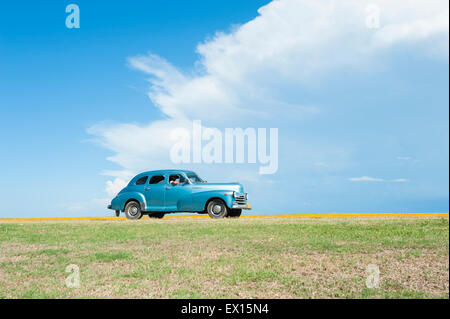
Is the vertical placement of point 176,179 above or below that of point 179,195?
above

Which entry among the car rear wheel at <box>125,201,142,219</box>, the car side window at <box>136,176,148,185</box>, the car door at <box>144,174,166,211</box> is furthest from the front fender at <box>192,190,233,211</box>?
the car rear wheel at <box>125,201,142,219</box>

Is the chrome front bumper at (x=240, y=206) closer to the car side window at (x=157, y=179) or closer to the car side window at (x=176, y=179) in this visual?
the car side window at (x=176, y=179)

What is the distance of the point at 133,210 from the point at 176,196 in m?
2.59

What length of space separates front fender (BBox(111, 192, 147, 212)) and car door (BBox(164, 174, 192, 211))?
1239 millimetres

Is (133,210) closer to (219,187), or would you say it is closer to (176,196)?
(176,196)

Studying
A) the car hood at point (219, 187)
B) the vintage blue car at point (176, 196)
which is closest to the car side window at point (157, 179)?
the vintage blue car at point (176, 196)

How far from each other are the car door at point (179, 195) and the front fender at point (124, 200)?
48.8 inches

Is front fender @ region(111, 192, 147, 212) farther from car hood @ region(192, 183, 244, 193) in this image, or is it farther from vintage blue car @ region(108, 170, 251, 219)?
car hood @ region(192, 183, 244, 193)

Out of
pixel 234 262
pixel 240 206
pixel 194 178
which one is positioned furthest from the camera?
pixel 194 178

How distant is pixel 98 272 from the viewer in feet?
31.0

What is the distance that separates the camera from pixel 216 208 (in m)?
21.1


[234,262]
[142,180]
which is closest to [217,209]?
[142,180]

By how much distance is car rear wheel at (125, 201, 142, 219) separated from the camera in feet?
73.4
